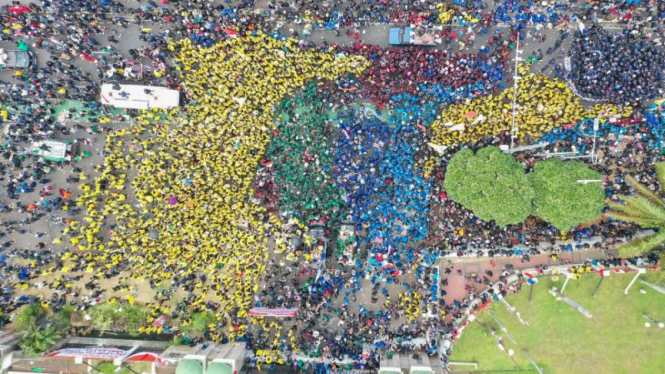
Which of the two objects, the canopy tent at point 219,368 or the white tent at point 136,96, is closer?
the canopy tent at point 219,368

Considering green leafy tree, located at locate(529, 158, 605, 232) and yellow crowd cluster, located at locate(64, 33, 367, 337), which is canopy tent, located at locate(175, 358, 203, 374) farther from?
green leafy tree, located at locate(529, 158, 605, 232)

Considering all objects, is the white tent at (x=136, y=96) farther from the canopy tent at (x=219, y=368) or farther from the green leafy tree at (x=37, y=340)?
the canopy tent at (x=219, y=368)

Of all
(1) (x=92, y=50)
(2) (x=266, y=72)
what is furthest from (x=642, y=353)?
(1) (x=92, y=50)

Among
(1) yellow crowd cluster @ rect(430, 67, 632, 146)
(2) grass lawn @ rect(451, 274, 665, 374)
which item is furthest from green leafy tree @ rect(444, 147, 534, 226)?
(2) grass lawn @ rect(451, 274, 665, 374)

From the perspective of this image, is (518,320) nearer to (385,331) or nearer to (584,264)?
(584,264)

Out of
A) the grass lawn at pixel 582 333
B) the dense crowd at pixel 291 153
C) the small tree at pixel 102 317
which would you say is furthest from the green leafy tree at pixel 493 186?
the small tree at pixel 102 317

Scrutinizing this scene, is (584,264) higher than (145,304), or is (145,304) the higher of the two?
(584,264)

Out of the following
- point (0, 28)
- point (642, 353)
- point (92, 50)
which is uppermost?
point (0, 28)
